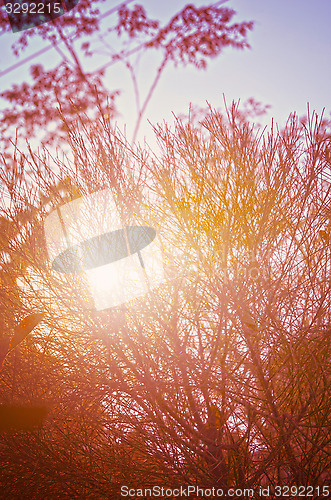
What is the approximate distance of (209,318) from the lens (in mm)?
3791

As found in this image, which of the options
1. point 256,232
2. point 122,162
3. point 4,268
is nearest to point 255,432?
point 256,232

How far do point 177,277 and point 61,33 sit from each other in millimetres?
4336

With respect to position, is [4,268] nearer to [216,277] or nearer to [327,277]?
[216,277]

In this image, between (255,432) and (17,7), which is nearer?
(255,432)

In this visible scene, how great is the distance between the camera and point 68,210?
146 inches

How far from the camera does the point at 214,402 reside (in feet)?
12.4

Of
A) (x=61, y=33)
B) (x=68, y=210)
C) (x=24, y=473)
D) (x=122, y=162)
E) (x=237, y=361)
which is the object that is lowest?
(x=24, y=473)

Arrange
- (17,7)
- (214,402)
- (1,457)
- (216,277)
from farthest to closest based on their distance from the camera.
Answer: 1. (17,7)
2. (1,457)
3. (214,402)
4. (216,277)

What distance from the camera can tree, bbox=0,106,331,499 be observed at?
3.54 meters

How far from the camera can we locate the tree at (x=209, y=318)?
3.54 m

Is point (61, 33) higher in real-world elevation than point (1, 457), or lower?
higher

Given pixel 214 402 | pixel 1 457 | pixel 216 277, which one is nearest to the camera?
pixel 216 277

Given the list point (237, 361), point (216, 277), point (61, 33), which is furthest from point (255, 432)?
point (61, 33)

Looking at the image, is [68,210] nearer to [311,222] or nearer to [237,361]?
[237,361]
